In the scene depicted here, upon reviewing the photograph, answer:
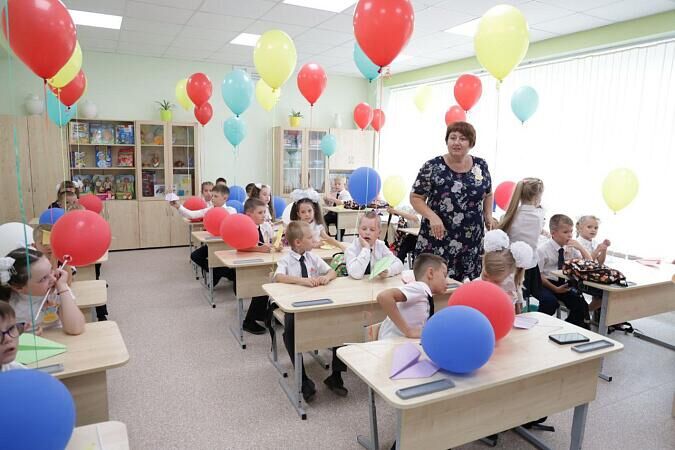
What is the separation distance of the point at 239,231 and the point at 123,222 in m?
4.14

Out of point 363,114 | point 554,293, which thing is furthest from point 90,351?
point 363,114

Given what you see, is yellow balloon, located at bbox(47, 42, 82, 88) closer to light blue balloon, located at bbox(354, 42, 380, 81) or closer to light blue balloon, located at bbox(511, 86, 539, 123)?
light blue balloon, located at bbox(354, 42, 380, 81)

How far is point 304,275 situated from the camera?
9.34ft

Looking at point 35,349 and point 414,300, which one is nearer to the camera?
point 35,349

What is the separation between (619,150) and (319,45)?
379 centimetres

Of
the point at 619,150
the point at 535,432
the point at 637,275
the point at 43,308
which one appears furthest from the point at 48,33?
the point at 619,150

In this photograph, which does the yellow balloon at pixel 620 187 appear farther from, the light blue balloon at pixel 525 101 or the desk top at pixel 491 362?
the desk top at pixel 491 362

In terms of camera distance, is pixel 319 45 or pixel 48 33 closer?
pixel 48 33

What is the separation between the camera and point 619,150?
473cm

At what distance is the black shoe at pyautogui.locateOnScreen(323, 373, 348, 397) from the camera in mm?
2705

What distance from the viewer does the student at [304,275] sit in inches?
104

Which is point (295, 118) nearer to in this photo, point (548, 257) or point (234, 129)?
point (234, 129)

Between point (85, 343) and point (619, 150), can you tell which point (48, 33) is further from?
point (619, 150)

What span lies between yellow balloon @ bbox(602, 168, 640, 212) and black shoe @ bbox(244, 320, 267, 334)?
10.5 feet
